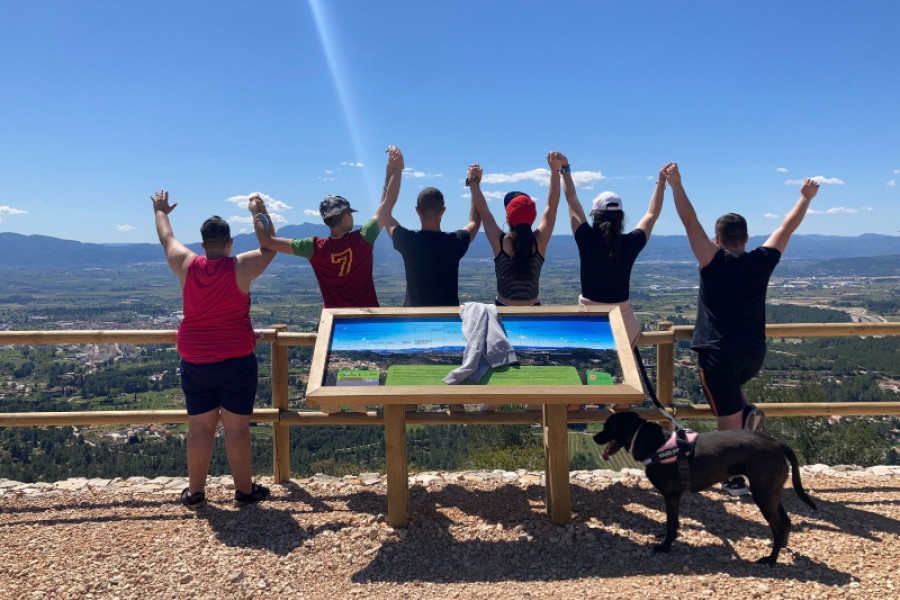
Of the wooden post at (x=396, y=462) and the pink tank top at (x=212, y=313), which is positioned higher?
the pink tank top at (x=212, y=313)

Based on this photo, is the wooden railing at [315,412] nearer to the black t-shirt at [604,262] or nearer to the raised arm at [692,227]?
the black t-shirt at [604,262]

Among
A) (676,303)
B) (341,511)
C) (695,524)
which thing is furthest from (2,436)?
(676,303)

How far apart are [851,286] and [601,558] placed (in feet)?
382

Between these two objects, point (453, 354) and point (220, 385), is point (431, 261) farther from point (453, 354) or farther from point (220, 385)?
point (220, 385)

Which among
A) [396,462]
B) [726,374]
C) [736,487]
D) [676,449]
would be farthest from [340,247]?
[736,487]

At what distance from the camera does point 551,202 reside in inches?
165

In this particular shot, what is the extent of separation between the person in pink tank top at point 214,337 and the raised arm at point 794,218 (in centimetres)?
329

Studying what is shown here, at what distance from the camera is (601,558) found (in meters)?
3.29

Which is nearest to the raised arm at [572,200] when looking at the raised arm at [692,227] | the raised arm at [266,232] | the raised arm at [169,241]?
the raised arm at [692,227]

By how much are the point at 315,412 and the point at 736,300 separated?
3010mm

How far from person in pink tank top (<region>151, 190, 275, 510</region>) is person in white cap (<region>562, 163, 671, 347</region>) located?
2.12m

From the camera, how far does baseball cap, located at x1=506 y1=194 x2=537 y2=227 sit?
154 inches

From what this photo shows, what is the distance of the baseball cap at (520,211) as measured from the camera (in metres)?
3.92

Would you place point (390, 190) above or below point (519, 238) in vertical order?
above
